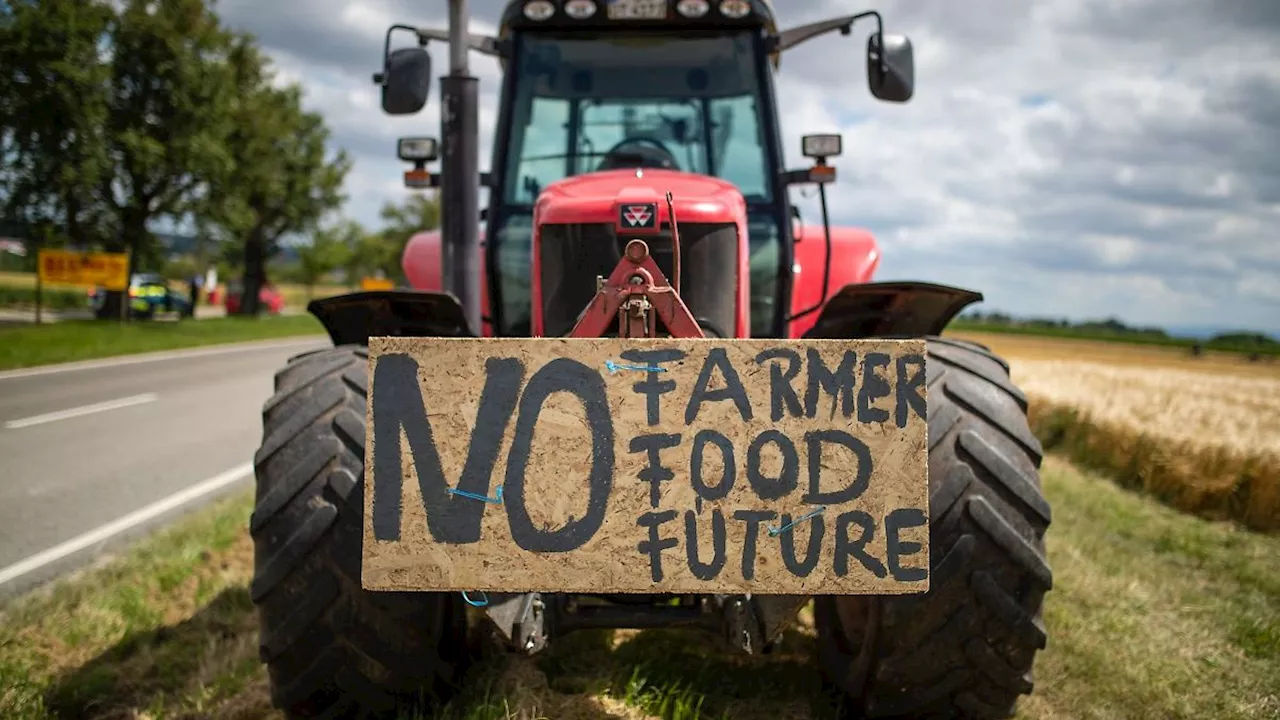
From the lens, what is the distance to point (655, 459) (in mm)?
1938

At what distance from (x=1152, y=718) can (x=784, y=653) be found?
1.26 meters

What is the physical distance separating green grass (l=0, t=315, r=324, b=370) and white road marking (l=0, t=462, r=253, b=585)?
9.98m

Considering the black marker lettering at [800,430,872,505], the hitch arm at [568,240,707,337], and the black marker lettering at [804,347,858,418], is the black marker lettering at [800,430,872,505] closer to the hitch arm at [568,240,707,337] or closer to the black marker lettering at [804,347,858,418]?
the black marker lettering at [804,347,858,418]

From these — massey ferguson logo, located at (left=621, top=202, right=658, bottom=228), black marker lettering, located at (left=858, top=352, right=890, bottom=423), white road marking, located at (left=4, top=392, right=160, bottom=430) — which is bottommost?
white road marking, located at (left=4, top=392, right=160, bottom=430)

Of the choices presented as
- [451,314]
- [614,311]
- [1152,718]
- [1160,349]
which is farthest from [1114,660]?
[1160,349]

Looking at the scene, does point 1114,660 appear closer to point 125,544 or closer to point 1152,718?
point 1152,718

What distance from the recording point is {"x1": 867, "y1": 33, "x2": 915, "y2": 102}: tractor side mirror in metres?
3.61

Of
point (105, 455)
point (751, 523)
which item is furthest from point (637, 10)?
point (105, 455)

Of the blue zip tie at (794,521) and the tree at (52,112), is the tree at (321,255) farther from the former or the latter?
the blue zip tie at (794,521)

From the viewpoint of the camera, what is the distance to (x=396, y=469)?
1.95 metres

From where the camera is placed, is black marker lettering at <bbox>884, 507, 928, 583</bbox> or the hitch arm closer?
black marker lettering at <bbox>884, 507, 928, 583</bbox>

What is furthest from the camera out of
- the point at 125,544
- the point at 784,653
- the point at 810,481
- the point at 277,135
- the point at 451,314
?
the point at 277,135

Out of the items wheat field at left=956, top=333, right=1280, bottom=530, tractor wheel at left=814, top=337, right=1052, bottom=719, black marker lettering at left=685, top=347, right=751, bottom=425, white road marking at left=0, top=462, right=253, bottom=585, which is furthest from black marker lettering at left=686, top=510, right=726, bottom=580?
wheat field at left=956, top=333, right=1280, bottom=530

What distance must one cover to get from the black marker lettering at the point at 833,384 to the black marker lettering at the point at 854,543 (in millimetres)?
223
